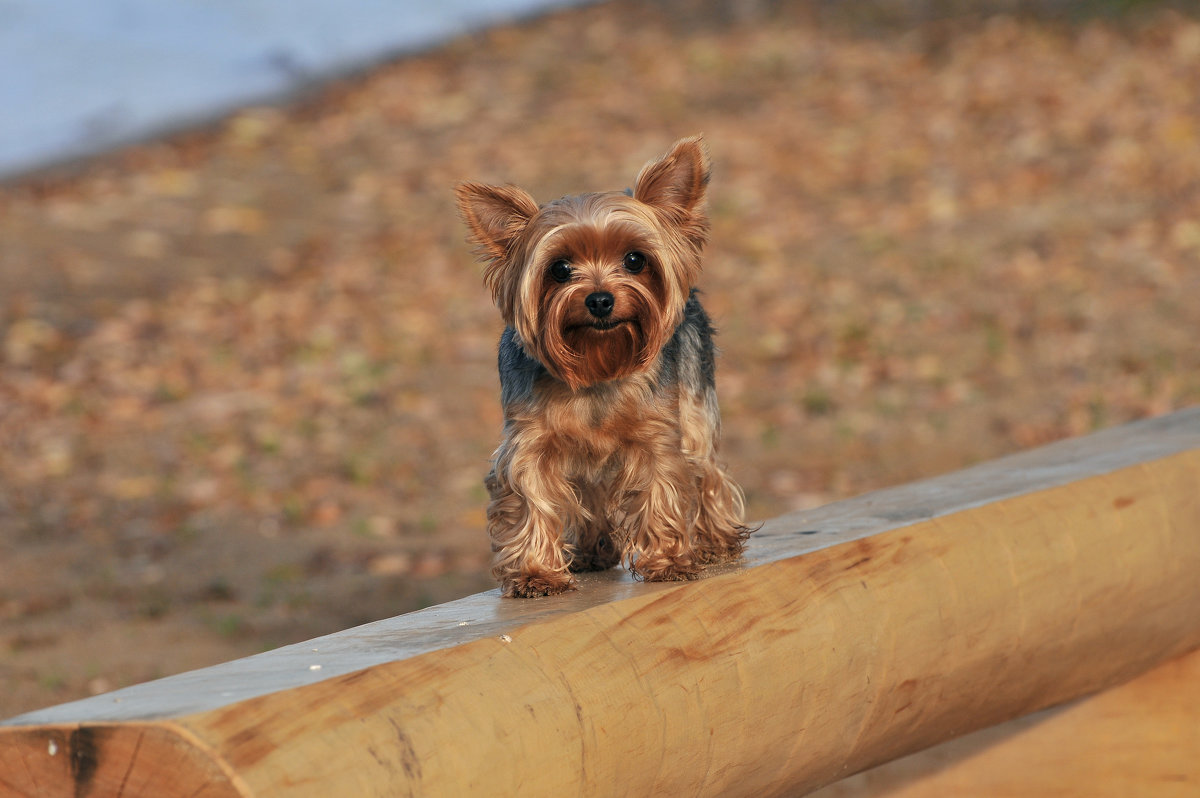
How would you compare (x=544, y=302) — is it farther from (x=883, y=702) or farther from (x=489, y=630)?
(x=883, y=702)

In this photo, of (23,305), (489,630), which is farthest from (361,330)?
(489,630)

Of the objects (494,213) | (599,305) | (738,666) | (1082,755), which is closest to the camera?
(738,666)

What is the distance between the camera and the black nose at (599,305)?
330 centimetres

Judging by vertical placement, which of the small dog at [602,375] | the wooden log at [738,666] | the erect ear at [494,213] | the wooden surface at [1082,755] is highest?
the erect ear at [494,213]

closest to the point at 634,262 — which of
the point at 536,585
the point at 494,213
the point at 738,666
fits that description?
the point at 494,213

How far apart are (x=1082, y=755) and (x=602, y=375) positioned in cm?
219

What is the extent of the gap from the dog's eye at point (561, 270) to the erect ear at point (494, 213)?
172 millimetres

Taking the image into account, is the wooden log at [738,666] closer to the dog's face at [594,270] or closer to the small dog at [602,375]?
the small dog at [602,375]

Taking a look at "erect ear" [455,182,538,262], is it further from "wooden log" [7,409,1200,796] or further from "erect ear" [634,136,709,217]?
"wooden log" [7,409,1200,796]

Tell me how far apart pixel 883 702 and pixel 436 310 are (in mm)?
8863

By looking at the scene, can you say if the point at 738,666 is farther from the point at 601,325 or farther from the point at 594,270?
the point at 594,270

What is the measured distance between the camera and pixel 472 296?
12.2 m

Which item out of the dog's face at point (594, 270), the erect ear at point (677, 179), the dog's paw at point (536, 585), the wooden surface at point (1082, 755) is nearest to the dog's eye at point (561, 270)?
the dog's face at point (594, 270)

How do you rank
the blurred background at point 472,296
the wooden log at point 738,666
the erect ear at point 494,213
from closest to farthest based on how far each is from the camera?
the wooden log at point 738,666 → the erect ear at point 494,213 → the blurred background at point 472,296
